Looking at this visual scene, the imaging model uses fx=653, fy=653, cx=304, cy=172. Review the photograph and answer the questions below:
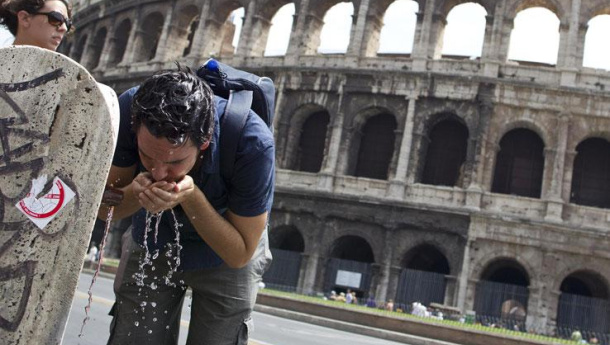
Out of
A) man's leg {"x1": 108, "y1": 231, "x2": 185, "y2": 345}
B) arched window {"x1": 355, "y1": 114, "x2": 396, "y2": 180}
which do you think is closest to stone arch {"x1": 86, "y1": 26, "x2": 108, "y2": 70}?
arched window {"x1": 355, "y1": 114, "x2": 396, "y2": 180}

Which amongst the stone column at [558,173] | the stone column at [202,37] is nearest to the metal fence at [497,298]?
the stone column at [558,173]

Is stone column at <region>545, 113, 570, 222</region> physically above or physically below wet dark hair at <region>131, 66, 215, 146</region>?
above

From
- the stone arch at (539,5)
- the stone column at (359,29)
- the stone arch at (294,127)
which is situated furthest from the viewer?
the stone arch at (294,127)

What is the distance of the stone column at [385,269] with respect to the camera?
19781mm

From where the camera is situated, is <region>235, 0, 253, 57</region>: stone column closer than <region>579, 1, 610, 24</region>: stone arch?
No

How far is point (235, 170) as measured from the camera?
2.49 m

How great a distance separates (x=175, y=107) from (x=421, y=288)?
18.4 m

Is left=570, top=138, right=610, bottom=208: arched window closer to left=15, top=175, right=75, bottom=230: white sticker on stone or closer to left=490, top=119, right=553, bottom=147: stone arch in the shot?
left=490, top=119, right=553, bottom=147: stone arch

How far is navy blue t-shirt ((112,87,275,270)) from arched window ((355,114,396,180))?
63.6 ft

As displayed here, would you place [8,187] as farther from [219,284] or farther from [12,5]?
[12,5]

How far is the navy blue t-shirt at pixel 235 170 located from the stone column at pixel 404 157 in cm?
1796

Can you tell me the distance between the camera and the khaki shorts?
2.85 meters

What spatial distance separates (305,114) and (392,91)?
3.39 m

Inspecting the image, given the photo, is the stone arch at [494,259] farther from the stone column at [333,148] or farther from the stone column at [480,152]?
the stone column at [333,148]
